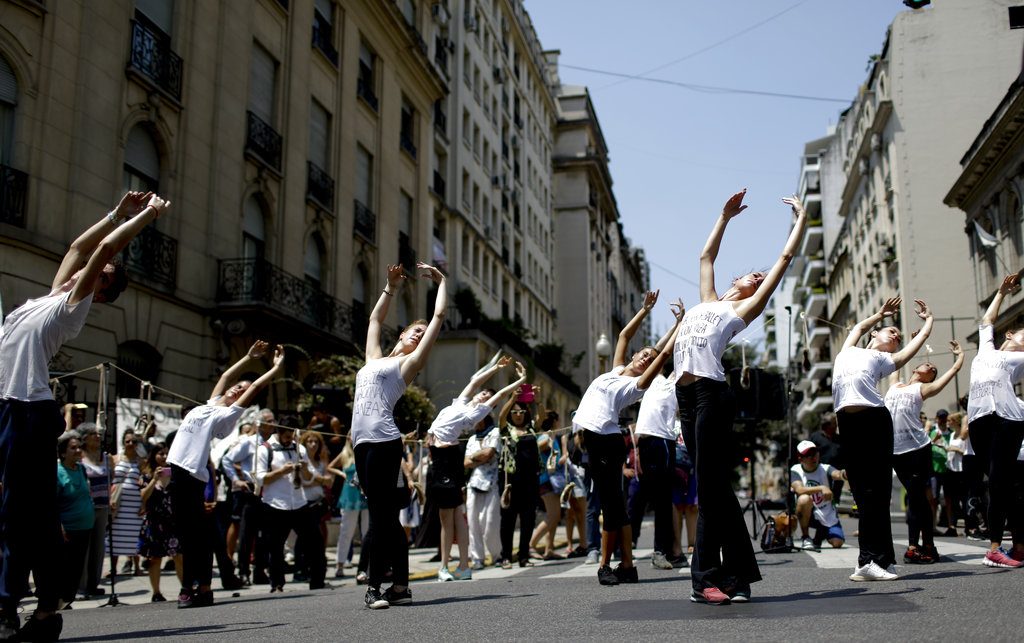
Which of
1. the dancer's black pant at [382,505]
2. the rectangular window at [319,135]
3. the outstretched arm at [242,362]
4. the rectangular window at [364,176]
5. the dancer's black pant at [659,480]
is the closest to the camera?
the dancer's black pant at [382,505]

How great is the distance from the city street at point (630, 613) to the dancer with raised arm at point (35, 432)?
2.39ft

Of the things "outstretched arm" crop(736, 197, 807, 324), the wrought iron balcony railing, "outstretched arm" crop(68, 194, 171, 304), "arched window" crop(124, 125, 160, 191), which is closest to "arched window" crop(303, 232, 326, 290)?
"arched window" crop(124, 125, 160, 191)

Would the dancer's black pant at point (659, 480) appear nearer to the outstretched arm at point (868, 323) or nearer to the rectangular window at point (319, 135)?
the outstretched arm at point (868, 323)

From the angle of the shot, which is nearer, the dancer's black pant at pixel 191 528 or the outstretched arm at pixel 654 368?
the outstretched arm at pixel 654 368

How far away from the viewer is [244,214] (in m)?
22.3

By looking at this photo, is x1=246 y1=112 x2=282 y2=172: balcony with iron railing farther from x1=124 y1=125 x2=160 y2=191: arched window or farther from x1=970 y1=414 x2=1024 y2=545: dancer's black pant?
x1=970 y1=414 x2=1024 y2=545: dancer's black pant

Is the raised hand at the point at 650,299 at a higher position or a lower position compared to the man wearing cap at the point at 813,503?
higher

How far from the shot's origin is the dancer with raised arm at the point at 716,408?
18.9ft

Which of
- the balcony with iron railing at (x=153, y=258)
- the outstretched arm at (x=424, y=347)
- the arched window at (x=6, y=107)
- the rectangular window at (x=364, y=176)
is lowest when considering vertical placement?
the outstretched arm at (x=424, y=347)

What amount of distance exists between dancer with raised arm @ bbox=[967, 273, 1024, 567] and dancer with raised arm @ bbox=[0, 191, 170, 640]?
6711 mm

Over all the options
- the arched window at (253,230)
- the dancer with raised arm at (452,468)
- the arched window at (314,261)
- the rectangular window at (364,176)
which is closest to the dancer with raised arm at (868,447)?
the dancer with raised arm at (452,468)

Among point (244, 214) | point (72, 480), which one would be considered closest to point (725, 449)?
point (72, 480)

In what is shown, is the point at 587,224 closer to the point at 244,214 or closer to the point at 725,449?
the point at 244,214

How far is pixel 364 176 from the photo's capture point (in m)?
29.9
